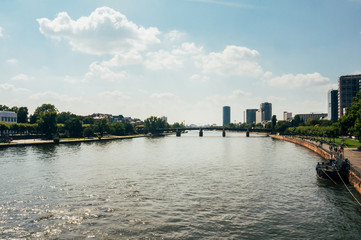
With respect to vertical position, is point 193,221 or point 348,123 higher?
point 348,123

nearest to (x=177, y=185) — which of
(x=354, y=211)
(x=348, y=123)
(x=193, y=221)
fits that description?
(x=193, y=221)

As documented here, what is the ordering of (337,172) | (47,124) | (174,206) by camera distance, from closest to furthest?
(174,206)
(337,172)
(47,124)

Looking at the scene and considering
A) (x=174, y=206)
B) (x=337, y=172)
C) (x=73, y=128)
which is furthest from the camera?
(x=73, y=128)

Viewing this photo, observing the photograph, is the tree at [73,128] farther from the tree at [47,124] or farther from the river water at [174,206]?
the river water at [174,206]

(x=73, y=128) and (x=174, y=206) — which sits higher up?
(x=73, y=128)

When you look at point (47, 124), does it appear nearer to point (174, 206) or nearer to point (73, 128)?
point (73, 128)

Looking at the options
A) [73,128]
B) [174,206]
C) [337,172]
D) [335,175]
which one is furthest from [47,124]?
[337,172]

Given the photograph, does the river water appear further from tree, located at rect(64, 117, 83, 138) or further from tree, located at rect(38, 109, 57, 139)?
tree, located at rect(64, 117, 83, 138)

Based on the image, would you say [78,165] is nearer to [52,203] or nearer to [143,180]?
[143,180]

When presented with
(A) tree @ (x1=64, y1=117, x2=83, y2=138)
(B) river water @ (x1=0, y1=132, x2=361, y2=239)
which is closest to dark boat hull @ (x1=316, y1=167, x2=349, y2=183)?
(B) river water @ (x1=0, y1=132, x2=361, y2=239)

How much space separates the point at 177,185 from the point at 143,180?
7126mm

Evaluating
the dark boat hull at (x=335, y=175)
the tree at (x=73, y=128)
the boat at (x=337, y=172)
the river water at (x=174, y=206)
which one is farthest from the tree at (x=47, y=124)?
the dark boat hull at (x=335, y=175)

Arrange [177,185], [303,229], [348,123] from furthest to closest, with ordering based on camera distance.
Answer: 1. [348,123]
2. [177,185]
3. [303,229]

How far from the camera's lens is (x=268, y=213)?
29.9 metres
